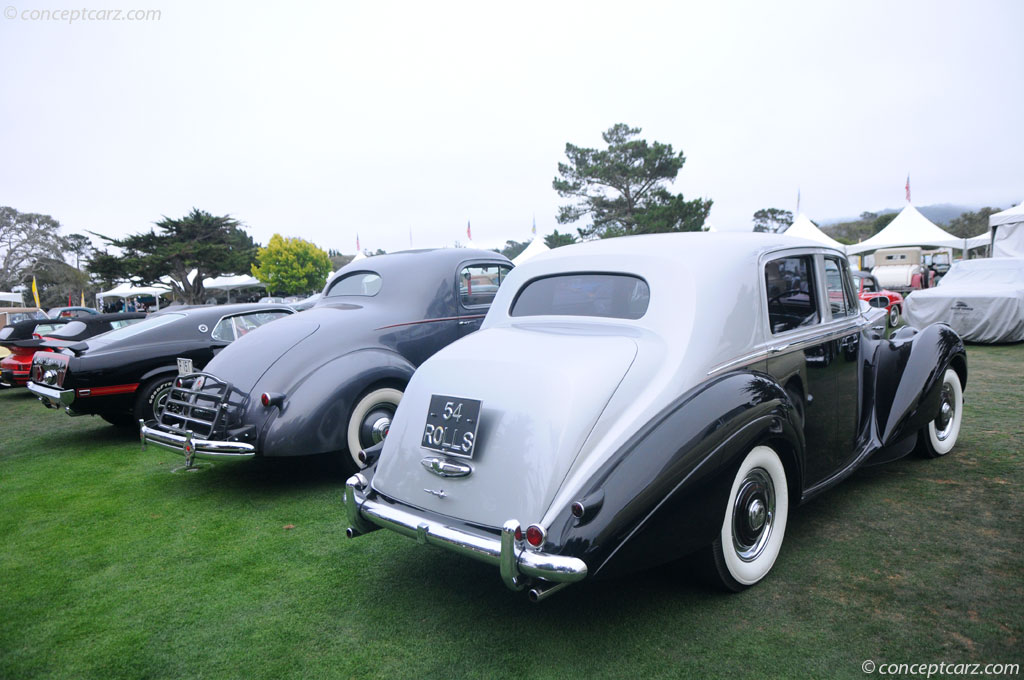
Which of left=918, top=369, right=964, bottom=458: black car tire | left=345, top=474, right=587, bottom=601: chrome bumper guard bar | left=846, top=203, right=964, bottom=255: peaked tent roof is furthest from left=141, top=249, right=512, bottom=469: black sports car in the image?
left=846, top=203, right=964, bottom=255: peaked tent roof

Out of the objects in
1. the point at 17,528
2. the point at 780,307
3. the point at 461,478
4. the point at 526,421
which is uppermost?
the point at 780,307

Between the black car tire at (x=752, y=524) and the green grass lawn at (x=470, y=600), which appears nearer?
the green grass lawn at (x=470, y=600)

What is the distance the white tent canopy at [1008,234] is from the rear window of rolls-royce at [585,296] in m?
17.5

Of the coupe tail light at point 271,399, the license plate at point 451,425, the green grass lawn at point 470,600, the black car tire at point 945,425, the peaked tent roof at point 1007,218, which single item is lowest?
the green grass lawn at point 470,600

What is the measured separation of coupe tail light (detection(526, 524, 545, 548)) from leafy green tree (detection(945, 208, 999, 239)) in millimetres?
65938

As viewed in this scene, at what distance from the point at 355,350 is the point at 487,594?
2543 millimetres

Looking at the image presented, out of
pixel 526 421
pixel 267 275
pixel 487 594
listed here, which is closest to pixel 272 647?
pixel 487 594

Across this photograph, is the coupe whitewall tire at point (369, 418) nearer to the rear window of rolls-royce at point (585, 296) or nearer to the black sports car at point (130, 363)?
the rear window of rolls-royce at point (585, 296)

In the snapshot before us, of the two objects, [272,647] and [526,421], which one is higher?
[526,421]

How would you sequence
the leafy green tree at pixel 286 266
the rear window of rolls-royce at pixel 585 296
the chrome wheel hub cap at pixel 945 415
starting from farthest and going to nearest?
the leafy green tree at pixel 286 266, the chrome wheel hub cap at pixel 945 415, the rear window of rolls-royce at pixel 585 296

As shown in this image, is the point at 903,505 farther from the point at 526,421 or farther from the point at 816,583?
the point at 526,421

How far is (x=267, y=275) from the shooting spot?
51125mm

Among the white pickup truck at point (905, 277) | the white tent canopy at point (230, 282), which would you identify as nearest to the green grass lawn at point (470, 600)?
the white pickup truck at point (905, 277)

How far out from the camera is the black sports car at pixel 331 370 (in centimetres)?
445
